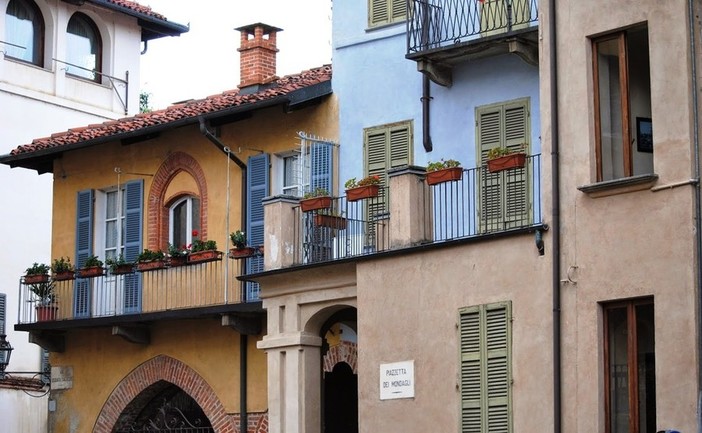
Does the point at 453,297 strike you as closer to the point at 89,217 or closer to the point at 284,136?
the point at 284,136

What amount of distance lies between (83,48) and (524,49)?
18991mm

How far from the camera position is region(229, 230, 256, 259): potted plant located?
86.7 feet

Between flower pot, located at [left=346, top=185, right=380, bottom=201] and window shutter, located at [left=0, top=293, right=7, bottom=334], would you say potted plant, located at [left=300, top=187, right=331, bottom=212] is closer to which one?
flower pot, located at [left=346, top=185, right=380, bottom=201]

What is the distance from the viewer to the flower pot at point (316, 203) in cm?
2309

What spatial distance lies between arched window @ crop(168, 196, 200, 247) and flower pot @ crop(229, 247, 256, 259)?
1.87 metres

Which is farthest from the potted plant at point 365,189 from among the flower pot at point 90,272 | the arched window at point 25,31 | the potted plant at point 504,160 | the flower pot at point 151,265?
the arched window at point 25,31

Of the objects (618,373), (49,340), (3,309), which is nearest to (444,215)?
(618,373)

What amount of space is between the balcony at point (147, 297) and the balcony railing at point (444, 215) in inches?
97.1

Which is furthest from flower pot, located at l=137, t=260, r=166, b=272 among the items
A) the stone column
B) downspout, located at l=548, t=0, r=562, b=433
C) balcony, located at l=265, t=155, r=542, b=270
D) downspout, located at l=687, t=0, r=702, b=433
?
downspout, located at l=687, t=0, r=702, b=433

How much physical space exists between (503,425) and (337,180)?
6.87 meters

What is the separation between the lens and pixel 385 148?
81.9 ft

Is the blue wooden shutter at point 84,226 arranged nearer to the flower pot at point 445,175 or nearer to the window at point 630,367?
the flower pot at point 445,175

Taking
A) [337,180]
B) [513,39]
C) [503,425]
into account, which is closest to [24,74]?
[337,180]

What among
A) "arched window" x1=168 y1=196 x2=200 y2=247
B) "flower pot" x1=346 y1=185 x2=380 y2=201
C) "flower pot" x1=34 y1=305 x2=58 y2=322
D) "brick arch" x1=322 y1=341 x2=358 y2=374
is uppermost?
"arched window" x1=168 y1=196 x2=200 y2=247
